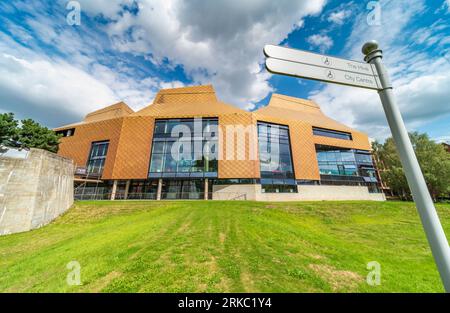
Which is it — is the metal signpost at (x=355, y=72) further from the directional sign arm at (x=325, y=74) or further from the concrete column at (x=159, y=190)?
the concrete column at (x=159, y=190)

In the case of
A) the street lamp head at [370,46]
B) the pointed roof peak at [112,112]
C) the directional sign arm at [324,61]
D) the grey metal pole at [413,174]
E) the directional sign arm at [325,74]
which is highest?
the pointed roof peak at [112,112]

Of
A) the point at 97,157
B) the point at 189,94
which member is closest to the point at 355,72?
the point at 189,94

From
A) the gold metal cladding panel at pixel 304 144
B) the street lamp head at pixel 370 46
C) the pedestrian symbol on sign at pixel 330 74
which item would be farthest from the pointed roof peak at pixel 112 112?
the street lamp head at pixel 370 46

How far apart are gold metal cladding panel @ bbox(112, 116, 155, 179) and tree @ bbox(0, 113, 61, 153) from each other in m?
14.2

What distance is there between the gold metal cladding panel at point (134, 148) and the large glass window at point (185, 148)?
1.09 meters

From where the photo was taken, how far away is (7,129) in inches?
1125

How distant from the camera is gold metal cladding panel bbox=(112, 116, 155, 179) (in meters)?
28.4

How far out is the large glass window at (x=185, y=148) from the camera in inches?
1099

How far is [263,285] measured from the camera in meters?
3.88

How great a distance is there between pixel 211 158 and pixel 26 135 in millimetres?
34516

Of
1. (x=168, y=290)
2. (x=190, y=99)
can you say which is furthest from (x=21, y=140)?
(x=168, y=290)

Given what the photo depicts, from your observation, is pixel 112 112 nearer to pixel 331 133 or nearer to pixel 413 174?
pixel 331 133

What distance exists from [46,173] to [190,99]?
2719cm

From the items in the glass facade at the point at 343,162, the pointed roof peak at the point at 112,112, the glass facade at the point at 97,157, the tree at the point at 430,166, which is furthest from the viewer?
the pointed roof peak at the point at 112,112
